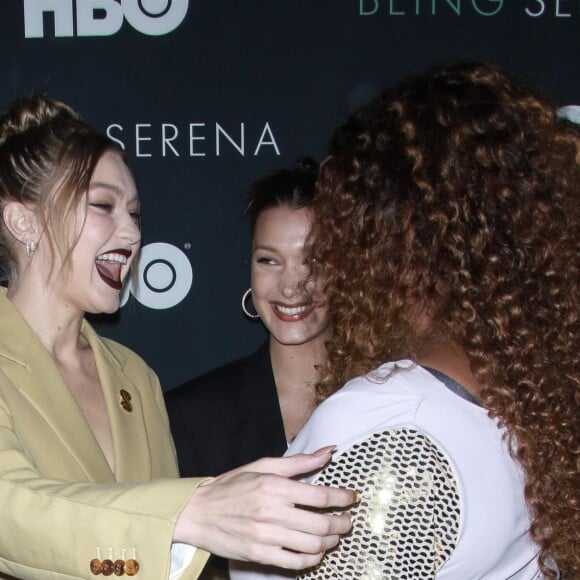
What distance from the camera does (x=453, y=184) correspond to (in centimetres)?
101

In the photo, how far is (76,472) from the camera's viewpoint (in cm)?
157

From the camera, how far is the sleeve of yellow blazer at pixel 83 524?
3.11 ft

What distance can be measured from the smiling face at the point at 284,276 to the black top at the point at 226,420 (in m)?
0.13

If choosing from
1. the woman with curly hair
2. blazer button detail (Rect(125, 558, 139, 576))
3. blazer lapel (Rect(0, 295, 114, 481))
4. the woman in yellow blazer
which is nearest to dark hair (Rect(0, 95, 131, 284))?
the woman in yellow blazer

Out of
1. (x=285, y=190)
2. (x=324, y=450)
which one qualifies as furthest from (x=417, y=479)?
(x=285, y=190)

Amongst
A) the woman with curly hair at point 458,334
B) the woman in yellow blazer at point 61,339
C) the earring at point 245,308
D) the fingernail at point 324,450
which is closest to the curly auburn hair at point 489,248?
the woman with curly hair at point 458,334

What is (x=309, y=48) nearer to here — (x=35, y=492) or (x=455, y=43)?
(x=455, y=43)

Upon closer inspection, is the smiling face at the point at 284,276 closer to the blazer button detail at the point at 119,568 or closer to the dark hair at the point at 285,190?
the dark hair at the point at 285,190

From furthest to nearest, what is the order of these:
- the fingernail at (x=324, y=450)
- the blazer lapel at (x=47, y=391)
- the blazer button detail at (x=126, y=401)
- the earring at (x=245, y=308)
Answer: the earring at (x=245, y=308) < the blazer button detail at (x=126, y=401) < the blazer lapel at (x=47, y=391) < the fingernail at (x=324, y=450)

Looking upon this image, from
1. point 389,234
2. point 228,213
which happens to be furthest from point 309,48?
point 389,234

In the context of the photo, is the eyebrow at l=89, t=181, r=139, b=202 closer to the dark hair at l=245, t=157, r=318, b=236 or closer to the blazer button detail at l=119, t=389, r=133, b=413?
the blazer button detail at l=119, t=389, r=133, b=413

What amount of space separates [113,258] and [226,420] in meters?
0.69

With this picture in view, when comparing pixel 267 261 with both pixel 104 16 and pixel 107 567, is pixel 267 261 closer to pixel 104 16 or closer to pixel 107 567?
pixel 104 16

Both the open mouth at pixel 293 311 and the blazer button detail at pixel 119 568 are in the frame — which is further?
the open mouth at pixel 293 311
